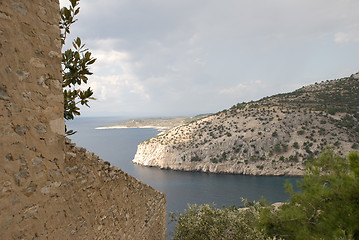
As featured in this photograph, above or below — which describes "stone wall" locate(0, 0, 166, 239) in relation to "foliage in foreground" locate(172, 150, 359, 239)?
above

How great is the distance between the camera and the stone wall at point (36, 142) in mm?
2369

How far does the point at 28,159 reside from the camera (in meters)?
2.56

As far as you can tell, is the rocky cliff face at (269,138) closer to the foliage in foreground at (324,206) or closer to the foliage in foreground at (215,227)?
the foliage in foreground at (324,206)

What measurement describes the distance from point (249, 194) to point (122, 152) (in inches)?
1788

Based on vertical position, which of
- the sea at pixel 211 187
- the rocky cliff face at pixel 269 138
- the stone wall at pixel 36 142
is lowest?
the sea at pixel 211 187

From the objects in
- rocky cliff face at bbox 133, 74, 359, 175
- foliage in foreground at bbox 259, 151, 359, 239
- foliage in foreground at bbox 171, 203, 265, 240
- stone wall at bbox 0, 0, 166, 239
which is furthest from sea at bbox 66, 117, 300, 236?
stone wall at bbox 0, 0, 166, 239

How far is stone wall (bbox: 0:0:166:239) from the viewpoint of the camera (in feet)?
7.77

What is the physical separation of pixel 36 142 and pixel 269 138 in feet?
157

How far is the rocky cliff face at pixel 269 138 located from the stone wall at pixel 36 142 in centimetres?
4226

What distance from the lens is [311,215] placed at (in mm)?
7688

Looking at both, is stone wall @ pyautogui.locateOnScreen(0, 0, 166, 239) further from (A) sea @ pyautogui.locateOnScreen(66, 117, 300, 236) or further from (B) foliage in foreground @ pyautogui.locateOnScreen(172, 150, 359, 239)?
(A) sea @ pyautogui.locateOnScreen(66, 117, 300, 236)

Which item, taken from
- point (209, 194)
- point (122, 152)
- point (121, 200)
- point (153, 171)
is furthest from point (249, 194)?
point (122, 152)

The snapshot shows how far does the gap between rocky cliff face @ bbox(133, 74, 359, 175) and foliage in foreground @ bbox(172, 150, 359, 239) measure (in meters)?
34.7

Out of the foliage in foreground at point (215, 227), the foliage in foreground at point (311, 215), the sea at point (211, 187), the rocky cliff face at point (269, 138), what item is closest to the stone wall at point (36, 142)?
the foliage in foreground at point (215, 227)
